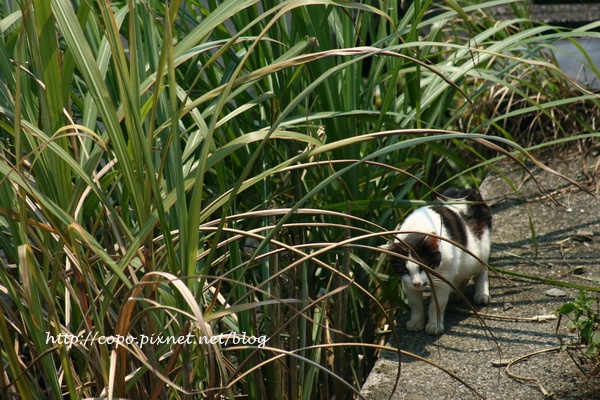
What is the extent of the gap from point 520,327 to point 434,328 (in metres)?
→ 0.28

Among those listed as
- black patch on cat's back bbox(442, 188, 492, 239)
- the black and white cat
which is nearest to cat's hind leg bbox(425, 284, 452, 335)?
the black and white cat

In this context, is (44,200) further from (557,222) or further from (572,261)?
(557,222)

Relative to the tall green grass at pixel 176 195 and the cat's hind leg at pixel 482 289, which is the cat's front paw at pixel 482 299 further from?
the tall green grass at pixel 176 195

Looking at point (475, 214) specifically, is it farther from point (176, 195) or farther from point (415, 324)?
point (176, 195)

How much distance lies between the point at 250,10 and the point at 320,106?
1.23ft

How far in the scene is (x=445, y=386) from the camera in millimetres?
2178

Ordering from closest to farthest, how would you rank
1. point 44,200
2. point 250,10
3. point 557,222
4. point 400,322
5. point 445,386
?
point 44,200
point 445,386
point 250,10
point 400,322
point 557,222

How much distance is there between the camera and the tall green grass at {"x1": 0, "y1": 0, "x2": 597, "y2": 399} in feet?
4.87

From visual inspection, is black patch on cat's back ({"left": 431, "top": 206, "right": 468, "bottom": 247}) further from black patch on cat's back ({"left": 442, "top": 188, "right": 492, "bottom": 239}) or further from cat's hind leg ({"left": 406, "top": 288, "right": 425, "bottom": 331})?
cat's hind leg ({"left": 406, "top": 288, "right": 425, "bottom": 331})

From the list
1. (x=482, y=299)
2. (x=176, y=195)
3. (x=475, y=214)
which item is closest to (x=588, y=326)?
(x=482, y=299)

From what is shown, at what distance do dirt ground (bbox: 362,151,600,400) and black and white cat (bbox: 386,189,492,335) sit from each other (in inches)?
2.9

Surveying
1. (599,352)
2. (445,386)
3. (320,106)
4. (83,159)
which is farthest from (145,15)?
(599,352)

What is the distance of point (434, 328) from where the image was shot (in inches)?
98.6

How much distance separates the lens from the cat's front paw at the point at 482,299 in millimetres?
2695
